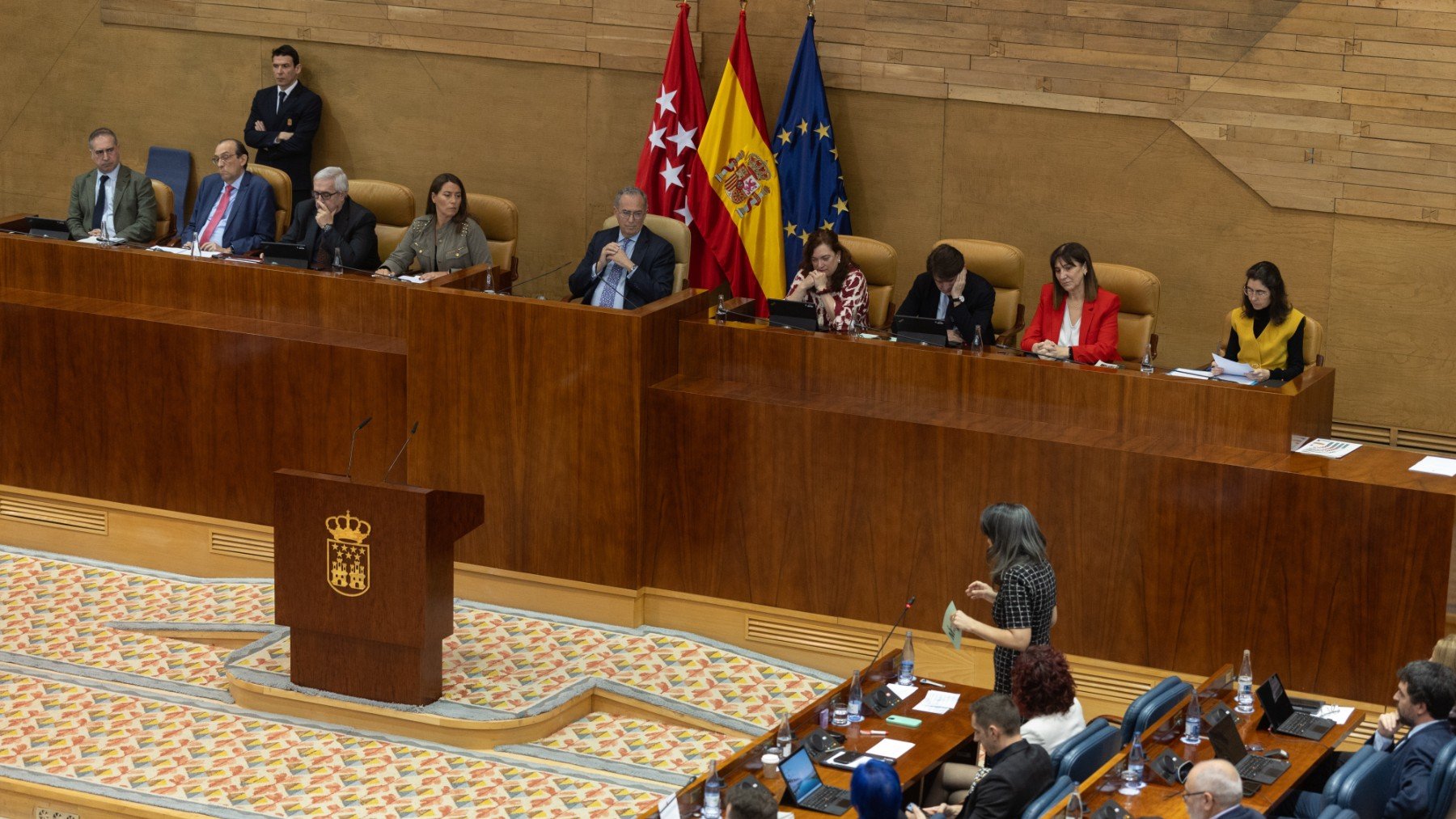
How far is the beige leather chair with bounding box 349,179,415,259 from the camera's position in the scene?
864 cm

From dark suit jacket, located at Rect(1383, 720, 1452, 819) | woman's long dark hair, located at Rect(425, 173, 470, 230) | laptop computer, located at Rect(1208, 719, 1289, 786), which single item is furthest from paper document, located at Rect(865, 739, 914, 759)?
woman's long dark hair, located at Rect(425, 173, 470, 230)

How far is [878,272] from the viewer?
8.01 meters

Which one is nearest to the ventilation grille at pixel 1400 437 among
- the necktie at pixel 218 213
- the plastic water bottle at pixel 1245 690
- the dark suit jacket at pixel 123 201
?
the plastic water bottle at pixel 1245 690

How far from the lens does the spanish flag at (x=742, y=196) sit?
9.06 meters

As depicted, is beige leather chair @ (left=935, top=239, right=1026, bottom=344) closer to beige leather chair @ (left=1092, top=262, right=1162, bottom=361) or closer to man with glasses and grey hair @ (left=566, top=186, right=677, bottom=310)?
beige leather chair @ (left=1092, top=262, right=1162, bottom=361)

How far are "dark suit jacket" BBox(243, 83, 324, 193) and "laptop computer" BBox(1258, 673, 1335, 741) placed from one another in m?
6.18

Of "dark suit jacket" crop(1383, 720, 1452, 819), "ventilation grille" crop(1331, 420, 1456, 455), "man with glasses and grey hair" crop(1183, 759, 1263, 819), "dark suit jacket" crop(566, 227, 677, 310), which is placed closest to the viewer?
"man with glasses and grey hair" crop(1183, 759, 1263, 819)

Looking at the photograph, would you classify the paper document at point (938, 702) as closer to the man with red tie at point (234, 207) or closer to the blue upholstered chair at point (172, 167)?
the man with red tie at point (234, 207)

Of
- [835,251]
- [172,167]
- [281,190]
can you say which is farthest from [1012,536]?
[172,167]

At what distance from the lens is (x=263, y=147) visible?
Result: 985cm

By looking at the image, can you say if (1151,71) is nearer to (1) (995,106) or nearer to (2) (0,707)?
(1) (995,106)

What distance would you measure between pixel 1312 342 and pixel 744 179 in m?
3.16

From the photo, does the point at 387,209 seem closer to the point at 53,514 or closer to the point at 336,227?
the point at 336,227

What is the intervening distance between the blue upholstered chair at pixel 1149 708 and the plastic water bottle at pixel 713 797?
3.96 feet
